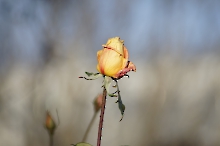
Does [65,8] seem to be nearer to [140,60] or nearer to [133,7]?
[133,7]

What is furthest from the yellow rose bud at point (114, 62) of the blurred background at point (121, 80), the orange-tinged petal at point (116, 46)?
the blurred background at point (121, 80)

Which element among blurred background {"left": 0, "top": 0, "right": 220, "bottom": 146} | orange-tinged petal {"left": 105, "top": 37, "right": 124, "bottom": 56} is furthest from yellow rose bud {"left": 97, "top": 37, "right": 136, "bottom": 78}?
blurred background {"left": 0, "top": 0, "right": 220, "bottom": 146}

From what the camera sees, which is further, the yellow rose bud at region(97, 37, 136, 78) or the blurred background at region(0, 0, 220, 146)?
the blurred background at region(0, 0, 220, 146)

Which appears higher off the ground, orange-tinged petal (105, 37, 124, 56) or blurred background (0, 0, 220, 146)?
blurred background (0, 0, 220, 146)

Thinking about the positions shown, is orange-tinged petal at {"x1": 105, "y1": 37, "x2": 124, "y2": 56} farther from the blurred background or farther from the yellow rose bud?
the blurred background

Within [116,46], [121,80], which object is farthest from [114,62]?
[121,80]

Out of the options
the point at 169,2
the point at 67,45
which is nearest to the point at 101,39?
the point at 67,45

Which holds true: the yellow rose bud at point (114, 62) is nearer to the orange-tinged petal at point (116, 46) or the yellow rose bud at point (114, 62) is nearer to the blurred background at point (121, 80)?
the orange-tinged petal at point (116, 46)
